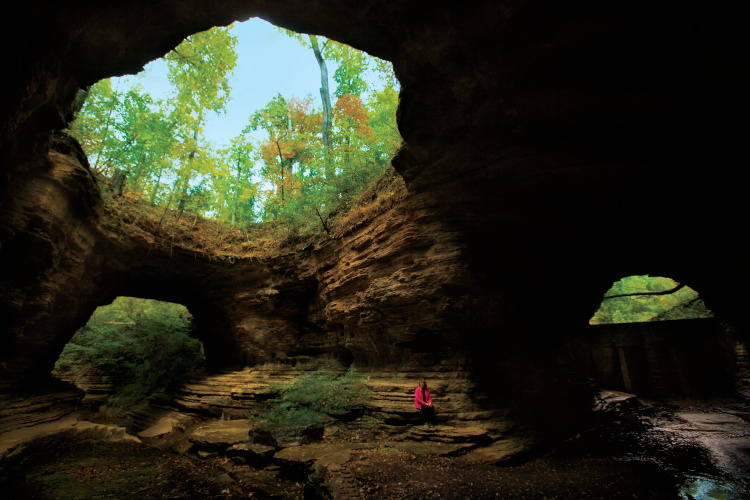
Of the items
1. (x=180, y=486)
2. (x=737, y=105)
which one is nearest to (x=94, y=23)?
(x=180, y=486)

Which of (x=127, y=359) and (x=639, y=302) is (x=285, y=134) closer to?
(x=127, y=359)

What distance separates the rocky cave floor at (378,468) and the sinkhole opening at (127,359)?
4.01m

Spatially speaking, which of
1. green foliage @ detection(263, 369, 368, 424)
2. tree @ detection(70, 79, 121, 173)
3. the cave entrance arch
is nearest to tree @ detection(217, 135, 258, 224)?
tree @ detection(70, 79, 121, 173)

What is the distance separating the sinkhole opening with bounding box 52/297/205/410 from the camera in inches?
497

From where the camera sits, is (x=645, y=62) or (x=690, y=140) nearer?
(x=645, y=62)

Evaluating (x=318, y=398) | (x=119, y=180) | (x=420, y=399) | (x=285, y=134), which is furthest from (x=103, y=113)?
(x=420, y=399)

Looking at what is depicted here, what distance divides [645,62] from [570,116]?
111 centimetres

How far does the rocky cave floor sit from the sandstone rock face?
1631 millimetres

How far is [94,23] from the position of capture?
450 cm

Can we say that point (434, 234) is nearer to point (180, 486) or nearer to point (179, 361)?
point (180, 486)

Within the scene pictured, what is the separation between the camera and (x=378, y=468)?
5.41 meters

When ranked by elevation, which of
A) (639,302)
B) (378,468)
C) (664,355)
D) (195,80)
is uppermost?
(195,80)

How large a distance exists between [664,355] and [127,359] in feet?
82.0

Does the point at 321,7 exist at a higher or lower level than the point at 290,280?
higher
